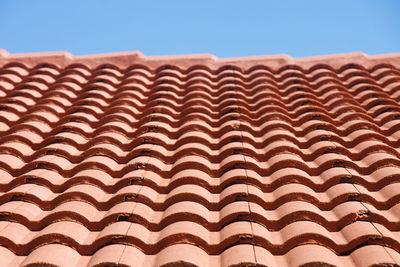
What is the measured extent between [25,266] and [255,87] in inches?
131

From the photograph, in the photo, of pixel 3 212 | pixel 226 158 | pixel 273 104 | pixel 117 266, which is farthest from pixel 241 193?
pixel 273 104

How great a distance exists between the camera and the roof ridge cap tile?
5461 millimetres

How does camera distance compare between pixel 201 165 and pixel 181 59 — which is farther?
pixel 181 59

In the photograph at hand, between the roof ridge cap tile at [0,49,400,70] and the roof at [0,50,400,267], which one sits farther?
the roof ridge cap tile at [0,49,400,70]

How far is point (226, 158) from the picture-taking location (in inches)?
127

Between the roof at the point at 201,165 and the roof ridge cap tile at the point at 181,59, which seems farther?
the roof ridge cap tile at the point at 181,59

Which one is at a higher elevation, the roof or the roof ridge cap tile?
the roof ridge cap tile

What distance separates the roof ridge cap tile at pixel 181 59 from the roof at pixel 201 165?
5.8 inches

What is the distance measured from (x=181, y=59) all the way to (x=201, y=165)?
9.49 feet

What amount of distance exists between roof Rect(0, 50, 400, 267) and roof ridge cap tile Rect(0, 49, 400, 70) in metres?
0.15

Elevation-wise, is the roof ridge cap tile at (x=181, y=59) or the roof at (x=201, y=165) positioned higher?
the roof ridge cap tile at (x=181, y=59)

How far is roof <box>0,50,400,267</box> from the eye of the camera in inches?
88.1

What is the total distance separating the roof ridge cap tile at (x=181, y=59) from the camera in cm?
546

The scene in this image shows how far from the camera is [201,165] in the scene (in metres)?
3.08
